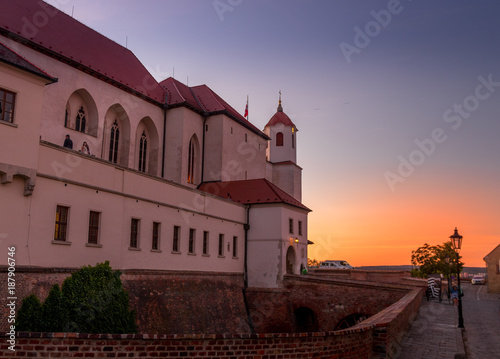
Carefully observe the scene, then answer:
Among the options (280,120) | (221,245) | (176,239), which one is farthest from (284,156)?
(176,239)

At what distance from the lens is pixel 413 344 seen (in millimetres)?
14711

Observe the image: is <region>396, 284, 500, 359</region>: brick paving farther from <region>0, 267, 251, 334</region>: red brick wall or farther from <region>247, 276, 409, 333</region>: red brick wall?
<region>0, 267, 251, 334</region>: red brick wall

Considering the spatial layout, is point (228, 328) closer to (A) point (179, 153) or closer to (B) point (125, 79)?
(A) point (179, 153)

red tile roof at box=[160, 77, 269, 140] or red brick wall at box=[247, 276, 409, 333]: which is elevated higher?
red tile roof at box=[160, 77, 269, 140]

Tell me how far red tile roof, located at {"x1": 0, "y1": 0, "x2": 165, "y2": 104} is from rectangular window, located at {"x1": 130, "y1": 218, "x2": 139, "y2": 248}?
1126cm

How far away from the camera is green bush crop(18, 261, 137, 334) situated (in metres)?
15.6

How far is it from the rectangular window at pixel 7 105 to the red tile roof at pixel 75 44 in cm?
998

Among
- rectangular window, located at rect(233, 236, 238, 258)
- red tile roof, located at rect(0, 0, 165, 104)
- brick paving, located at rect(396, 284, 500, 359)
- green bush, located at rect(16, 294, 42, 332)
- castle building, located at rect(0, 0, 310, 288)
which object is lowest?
brick paving, located at rect(396, 284, 500, 359)

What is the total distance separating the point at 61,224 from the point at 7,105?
4786 millimetres

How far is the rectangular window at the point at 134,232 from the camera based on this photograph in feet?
72.6

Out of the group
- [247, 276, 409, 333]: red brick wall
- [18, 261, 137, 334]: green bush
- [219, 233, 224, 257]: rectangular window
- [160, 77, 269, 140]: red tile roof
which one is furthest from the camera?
[160, 77, 269, 140]: red tile roof

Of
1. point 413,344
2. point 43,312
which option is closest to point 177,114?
point 43,312

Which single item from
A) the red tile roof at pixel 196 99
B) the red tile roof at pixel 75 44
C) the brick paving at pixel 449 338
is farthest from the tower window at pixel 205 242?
the brick paving at pixel 449 338

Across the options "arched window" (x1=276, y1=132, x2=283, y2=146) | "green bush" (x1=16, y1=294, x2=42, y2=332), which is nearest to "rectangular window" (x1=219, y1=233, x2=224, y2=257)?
"green bush" (x1=16, y1=294, x2=42, y2=332)
